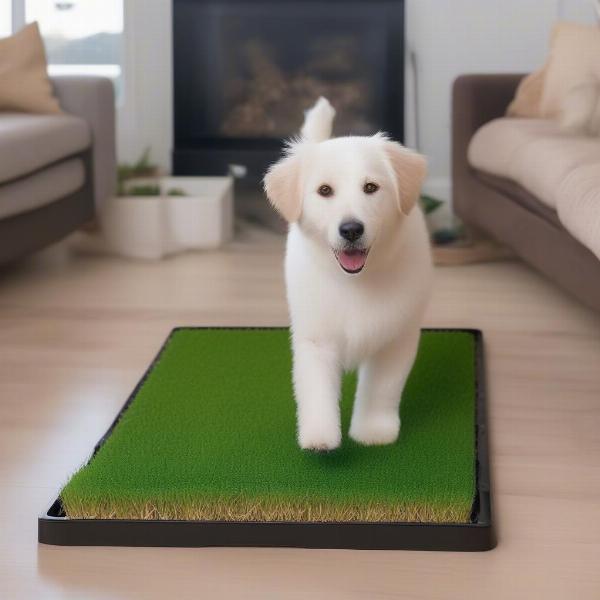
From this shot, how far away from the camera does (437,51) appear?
513 centimetres

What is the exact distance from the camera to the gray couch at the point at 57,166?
3.37 m

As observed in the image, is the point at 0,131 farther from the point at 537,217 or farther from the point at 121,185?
the point at 537,217

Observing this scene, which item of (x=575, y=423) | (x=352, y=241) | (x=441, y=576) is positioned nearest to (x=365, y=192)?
(x=352, y=241)

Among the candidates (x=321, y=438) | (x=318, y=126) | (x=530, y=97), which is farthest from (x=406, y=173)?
(x=530, y=97)

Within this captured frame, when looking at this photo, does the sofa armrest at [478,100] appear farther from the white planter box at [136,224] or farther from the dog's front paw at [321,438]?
the dog's front paw at [321,438]

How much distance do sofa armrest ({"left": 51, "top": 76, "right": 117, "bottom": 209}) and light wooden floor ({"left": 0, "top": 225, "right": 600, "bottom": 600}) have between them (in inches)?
11.9

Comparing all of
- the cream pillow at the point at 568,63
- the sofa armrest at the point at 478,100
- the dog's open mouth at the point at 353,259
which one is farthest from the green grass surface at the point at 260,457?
the sofa armrest at the point at 478,100

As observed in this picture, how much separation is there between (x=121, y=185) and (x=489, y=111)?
4.92ft

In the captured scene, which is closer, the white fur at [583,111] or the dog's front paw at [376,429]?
the dog's front paw at [376,429]

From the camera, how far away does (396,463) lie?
79.9 inches

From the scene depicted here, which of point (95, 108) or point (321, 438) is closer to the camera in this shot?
point (321, 438)

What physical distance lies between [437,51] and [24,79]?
200 centimetres

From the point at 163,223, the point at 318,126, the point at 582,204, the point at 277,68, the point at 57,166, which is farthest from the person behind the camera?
the point at 277,68

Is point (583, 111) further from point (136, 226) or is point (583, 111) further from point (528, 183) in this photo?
point (136, 226)
